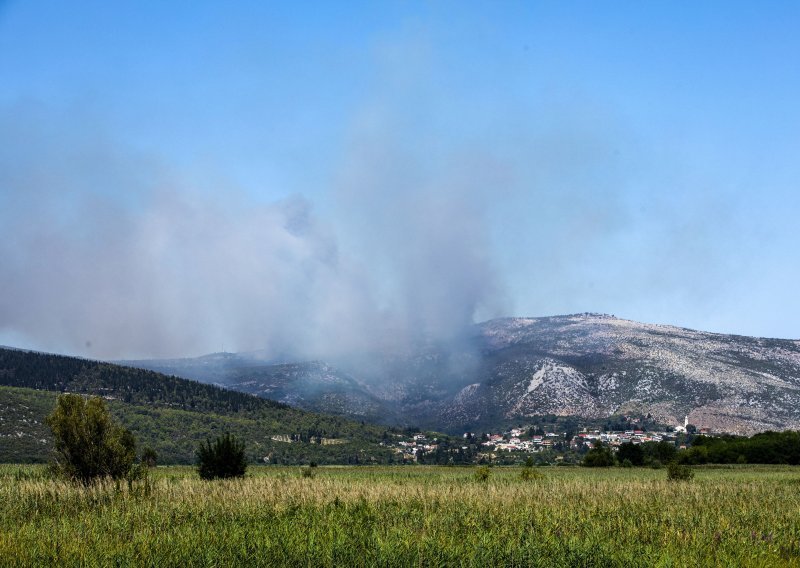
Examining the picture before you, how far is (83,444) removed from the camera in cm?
2833

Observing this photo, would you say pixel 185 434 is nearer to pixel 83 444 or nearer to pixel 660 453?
pixel 660 453

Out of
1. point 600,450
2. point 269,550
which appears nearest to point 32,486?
point 269,550

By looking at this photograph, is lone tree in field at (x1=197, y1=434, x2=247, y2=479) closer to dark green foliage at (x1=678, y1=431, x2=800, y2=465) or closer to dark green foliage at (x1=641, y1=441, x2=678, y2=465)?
dark green foliage at (x1=641, y1=441, x2=678, y2=465)

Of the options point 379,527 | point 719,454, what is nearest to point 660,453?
point 719,454

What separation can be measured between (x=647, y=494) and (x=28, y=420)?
13807 centimetres

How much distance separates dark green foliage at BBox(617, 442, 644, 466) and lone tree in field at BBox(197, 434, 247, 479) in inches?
3658

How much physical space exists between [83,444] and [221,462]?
1332 cm

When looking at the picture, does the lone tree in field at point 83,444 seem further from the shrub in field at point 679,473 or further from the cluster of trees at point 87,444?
the shrub in field at point 679,473

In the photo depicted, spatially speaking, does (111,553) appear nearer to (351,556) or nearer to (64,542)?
(64,542)

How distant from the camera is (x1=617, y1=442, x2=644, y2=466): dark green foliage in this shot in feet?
393

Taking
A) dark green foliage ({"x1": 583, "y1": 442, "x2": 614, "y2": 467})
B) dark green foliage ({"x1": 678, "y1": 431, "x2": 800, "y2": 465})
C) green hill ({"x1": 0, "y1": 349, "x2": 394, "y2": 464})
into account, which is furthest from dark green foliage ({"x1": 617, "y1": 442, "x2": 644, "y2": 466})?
green hill ({"x1": 0, "y1": 349, "x2": 394, "y2": 464})

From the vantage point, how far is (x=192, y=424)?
552 feet

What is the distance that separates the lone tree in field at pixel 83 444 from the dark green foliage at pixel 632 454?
345 feet

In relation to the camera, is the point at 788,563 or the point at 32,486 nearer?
the point at 788,563
